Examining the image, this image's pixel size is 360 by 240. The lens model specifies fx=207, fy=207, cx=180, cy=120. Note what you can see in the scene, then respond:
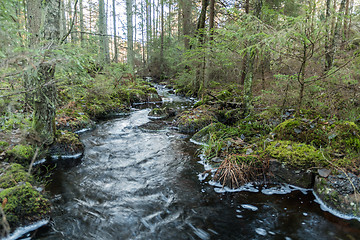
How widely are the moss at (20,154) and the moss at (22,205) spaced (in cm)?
185

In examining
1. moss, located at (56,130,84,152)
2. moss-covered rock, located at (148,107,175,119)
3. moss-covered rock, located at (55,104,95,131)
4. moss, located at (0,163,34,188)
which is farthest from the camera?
moss-covered rock, located at (148,107,175,119)

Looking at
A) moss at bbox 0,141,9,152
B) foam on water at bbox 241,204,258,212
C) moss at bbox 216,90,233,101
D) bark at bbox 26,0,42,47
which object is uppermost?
bark at bbox 26,0,42,47

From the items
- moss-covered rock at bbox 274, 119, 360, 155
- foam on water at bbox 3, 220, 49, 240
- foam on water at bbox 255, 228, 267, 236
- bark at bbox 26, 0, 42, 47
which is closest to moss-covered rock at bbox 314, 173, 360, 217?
moss-covered rock at bbox 274, 119, 360, 155

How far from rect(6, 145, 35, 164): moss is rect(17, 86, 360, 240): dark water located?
2.88 feet

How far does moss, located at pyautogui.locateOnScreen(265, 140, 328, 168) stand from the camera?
14.7ft


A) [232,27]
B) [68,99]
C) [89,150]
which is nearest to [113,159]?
[89,150]

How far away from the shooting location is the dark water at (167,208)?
3.44 meters

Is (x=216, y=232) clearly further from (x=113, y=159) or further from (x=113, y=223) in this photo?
(x=113, y=159)

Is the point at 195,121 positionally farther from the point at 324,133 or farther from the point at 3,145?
the point at 3,145

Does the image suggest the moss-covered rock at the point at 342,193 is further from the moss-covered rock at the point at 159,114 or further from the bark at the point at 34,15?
the moss-covered rock at the point at 159,114

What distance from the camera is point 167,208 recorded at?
4109 millimetres

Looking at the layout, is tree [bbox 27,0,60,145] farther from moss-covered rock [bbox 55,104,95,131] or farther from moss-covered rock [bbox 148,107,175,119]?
moss-covered rock [bbox 148,107,175,119]

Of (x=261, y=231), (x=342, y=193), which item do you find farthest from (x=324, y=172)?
(x=261, y=231)

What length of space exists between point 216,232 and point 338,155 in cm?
305
